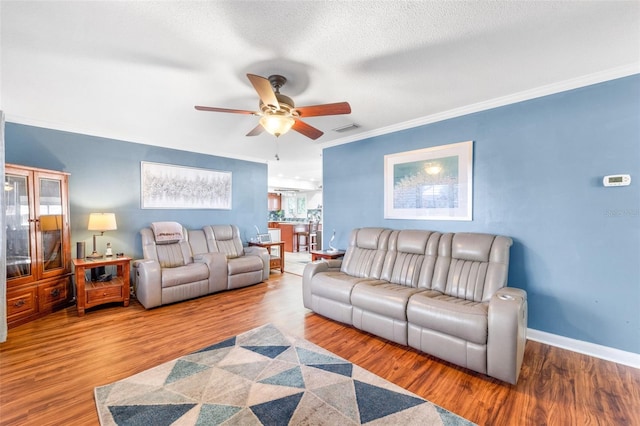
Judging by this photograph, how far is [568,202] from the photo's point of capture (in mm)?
2627

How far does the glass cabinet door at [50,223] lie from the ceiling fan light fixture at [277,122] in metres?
3.10

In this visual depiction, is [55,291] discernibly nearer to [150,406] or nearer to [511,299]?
[150,406]

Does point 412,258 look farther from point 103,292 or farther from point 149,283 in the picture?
point 103,292

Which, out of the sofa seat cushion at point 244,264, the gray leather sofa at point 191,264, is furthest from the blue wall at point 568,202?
the gray leather sofa at point 191,264

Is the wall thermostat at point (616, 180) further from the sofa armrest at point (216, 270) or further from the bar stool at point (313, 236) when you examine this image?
the bar stool at point (313, 236)

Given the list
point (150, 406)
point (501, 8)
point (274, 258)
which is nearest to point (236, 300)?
point (274, 258)

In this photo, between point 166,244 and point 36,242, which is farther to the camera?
point 166,244

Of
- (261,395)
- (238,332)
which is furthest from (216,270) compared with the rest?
(261,395)

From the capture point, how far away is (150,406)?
183cm

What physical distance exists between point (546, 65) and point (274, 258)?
5.14m

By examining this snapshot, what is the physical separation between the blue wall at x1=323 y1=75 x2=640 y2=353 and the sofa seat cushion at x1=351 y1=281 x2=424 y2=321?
46.7 inches

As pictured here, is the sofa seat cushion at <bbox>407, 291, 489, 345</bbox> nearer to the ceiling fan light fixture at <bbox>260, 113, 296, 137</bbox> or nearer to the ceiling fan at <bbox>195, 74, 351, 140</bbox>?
the ceiling fan at <bbox>195, 74, 351, 140</bbox>

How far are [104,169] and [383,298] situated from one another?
4.51 m

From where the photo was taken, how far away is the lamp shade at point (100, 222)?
366 centimetres
